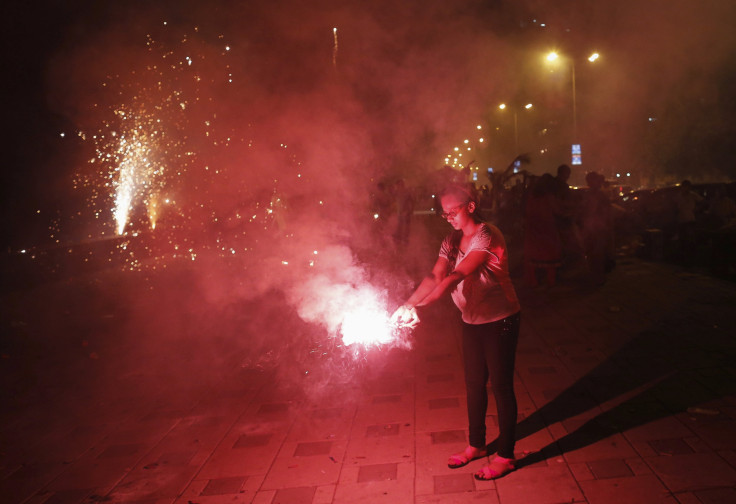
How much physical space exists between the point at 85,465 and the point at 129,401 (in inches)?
46.3

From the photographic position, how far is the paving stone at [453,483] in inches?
115

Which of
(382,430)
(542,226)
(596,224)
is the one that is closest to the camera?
(382,430)

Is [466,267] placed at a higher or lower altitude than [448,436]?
higher

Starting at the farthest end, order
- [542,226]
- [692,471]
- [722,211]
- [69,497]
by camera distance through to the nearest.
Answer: [722,211], [542,226], [69,497], [692,471]

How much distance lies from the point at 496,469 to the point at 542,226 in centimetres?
495

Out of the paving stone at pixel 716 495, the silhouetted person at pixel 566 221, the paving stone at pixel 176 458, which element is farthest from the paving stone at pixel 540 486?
the silhouetted person at pixel 566 221

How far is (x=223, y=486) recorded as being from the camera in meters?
3.22

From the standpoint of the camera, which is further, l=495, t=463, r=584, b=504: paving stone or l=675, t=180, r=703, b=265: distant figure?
l=675, t=180, r=703, b=265: distant figure

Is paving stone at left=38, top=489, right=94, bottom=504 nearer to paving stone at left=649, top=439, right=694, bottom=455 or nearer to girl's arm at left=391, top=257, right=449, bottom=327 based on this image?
girl's arm at left=391, top=257, right=449, bottom=327

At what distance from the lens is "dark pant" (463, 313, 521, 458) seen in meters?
2.96

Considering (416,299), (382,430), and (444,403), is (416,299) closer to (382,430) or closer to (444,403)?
(382,430)

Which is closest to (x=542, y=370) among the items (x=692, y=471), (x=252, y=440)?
(x=692, y=471)

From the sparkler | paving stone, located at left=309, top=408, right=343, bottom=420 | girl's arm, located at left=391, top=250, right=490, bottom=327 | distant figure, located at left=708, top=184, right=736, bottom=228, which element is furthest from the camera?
distant figure, located at left=708, top=184, right=736, bottom=228

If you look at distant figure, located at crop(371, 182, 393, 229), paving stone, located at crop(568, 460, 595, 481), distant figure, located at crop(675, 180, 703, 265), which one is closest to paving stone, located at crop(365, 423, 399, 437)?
paving stone, located at crop(568, 460, 595, 481)
